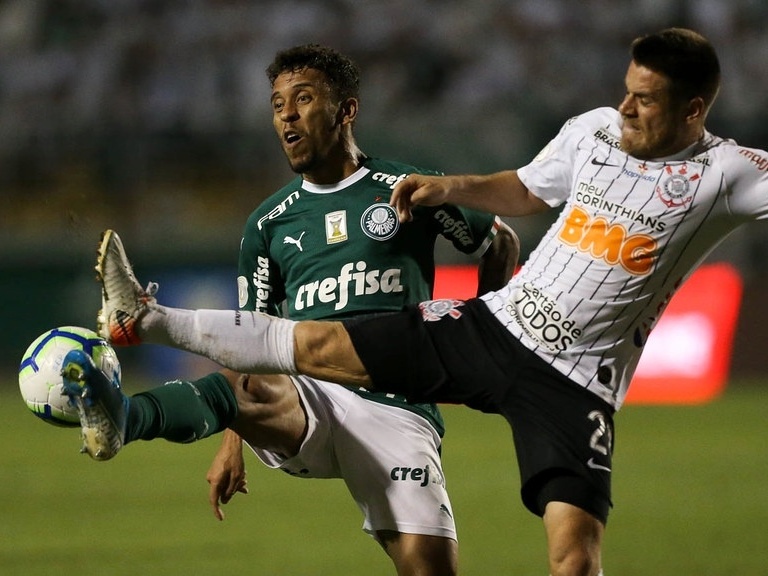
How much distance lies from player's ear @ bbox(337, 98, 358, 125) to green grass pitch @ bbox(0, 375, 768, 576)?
2.33m

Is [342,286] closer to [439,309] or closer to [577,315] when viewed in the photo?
[439,309]

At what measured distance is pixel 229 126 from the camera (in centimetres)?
1395

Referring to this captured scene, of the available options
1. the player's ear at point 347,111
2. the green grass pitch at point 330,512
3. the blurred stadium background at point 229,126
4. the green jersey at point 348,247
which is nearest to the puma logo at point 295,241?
the green jersey at point 348,247

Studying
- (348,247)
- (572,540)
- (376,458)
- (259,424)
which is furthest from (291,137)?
(572,540)

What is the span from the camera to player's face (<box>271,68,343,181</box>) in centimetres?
489

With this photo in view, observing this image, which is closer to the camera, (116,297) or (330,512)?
(116,297)

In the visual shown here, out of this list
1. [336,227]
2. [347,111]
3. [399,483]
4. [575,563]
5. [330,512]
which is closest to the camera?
[575,563]

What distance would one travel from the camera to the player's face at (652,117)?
13.4ft

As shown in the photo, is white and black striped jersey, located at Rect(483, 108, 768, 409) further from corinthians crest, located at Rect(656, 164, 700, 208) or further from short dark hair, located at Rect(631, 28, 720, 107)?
short dark hair, located at Rect(631, 28, 720, 107)

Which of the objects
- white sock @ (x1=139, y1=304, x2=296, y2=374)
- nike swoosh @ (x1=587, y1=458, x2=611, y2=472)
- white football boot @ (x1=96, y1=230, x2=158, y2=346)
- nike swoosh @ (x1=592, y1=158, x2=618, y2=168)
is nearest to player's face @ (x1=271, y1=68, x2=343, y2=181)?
white sock @ (x1=139, y1=304, x2=296, y2=374)

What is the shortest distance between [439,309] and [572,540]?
95 centimetres

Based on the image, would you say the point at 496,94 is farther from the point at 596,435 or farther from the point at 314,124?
the point at 596,435

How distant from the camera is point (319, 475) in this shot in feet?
16.0

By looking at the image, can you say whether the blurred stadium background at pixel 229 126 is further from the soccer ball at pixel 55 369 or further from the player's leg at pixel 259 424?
the soccer ball at pixel 55 369
